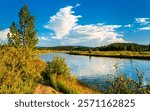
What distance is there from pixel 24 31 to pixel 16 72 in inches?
1244

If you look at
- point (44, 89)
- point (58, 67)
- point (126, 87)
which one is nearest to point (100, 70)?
point (58, 67)

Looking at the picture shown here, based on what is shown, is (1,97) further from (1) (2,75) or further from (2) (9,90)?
(1) (2,75)

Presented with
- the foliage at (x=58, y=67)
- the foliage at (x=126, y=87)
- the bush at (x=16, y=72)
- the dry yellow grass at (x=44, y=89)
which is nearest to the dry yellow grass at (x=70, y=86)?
the foliage at (x=58, y=67)

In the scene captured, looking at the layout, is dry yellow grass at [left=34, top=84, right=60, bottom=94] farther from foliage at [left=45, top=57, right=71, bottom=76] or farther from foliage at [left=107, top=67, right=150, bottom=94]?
foliage at [left=107, top=67, right=150, bottom=94]

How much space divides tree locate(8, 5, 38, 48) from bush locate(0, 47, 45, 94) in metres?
25.3

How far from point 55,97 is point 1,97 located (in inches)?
52.6

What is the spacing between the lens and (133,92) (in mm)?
5590

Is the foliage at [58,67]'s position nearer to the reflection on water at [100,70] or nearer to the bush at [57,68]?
the bush at [57,68]

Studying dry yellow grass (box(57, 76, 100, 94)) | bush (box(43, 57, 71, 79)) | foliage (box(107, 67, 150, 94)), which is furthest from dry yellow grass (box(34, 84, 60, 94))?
foliage (box(107, 67, 150, 94))

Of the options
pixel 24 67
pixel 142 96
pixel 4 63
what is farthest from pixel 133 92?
pixel 24 67

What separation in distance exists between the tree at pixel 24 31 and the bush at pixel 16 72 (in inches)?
998

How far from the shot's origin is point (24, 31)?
40562 millimetres

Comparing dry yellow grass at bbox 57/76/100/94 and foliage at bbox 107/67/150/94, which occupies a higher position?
foliage at bbox 107/67/150/94

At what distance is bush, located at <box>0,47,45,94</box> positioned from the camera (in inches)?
322
